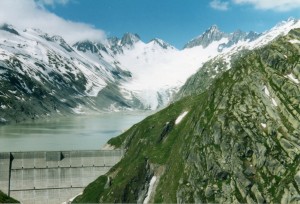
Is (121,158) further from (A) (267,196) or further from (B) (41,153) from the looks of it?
(A) (267,196)

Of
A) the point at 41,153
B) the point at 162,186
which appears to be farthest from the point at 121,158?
the point at 162,186

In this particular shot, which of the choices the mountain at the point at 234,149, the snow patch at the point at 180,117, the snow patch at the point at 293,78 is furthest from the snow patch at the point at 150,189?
the snow patch at the point at 293,78

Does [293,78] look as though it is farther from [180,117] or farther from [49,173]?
[49,173]

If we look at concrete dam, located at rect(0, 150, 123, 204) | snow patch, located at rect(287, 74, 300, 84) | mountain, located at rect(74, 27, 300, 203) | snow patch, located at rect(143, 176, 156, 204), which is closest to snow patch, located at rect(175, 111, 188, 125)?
mountain, located at rect(74, 27, 300, 203)

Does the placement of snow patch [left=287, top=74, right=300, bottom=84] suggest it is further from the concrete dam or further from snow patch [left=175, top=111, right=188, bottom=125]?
the concrete dam

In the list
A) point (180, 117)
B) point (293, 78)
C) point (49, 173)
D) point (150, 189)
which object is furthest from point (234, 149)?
point (49, 173)
